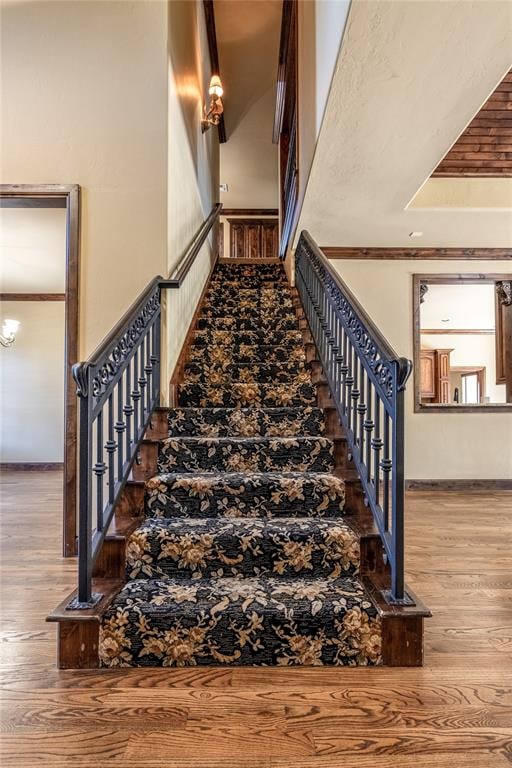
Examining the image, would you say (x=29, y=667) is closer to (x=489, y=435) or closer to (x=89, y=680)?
(x=89, y=680)

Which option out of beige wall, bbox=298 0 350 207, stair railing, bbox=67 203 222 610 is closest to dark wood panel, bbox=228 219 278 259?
beige wall, bbox=298 0 350 207

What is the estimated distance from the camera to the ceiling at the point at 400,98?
1823 millimetres

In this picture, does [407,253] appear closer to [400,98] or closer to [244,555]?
[400,98]

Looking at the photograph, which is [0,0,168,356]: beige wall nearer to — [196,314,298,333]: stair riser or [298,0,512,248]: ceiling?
[298,0,512,248]: ceiling

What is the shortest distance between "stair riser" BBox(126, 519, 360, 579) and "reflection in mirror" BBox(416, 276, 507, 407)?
5805mm

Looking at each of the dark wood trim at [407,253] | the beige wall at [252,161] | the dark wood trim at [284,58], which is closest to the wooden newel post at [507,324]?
the dark wood trim at [407,253]

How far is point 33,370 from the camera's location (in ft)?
20.6

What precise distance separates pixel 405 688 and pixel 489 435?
3.86 m

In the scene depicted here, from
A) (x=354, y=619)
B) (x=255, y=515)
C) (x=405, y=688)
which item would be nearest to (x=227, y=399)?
(x=255, y=515)

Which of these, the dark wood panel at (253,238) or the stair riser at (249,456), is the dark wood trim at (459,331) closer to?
the dark wood panel at (253,238)

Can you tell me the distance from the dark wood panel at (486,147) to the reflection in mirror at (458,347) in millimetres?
3081

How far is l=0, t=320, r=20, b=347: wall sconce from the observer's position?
5.95 metres

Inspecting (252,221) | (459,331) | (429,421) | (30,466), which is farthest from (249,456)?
(252,221)

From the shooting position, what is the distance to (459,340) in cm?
861
